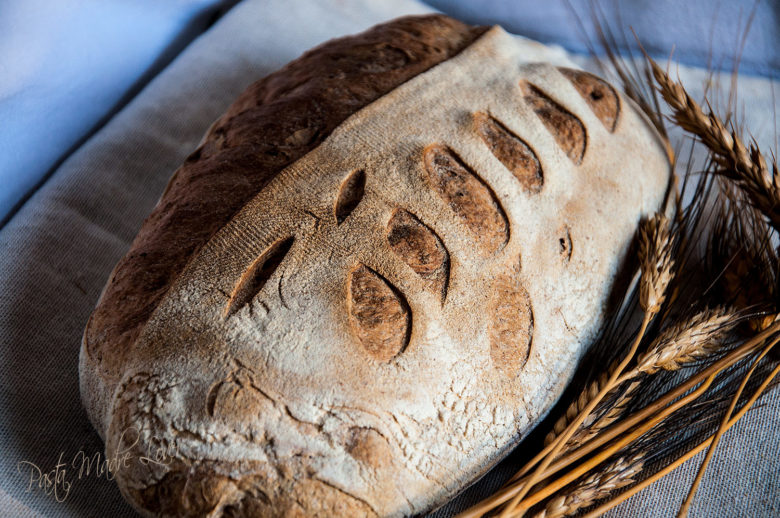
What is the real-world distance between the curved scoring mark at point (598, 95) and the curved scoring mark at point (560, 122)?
0.10 m

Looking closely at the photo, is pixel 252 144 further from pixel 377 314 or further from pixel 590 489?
pixel 590 489

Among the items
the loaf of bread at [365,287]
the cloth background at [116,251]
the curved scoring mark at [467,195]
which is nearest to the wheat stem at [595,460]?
the loaf of bread at [365,287]

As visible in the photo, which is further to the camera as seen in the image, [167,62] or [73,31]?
[167,62]

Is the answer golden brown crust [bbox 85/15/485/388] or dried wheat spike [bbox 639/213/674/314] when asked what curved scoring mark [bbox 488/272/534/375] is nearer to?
dried wheat spike [bbox 639/213/674/314]

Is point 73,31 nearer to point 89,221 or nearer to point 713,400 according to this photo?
point 89,221

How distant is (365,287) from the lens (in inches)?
36.9

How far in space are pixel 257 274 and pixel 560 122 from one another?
2.27ft

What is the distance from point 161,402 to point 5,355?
52 centimetres

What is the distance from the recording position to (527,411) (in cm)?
102

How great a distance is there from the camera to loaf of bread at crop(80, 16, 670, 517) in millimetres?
848

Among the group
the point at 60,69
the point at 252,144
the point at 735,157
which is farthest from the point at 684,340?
the point at 60,69

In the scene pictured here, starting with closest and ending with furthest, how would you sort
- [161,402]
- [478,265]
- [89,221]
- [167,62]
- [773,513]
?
[161,402], [478,265], [773,513], [89,221], [167,62]

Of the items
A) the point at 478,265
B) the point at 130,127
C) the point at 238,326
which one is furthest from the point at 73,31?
the point at 478,265

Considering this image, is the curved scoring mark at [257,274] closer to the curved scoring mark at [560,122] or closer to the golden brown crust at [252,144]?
the golden brown crust at [252,144]
